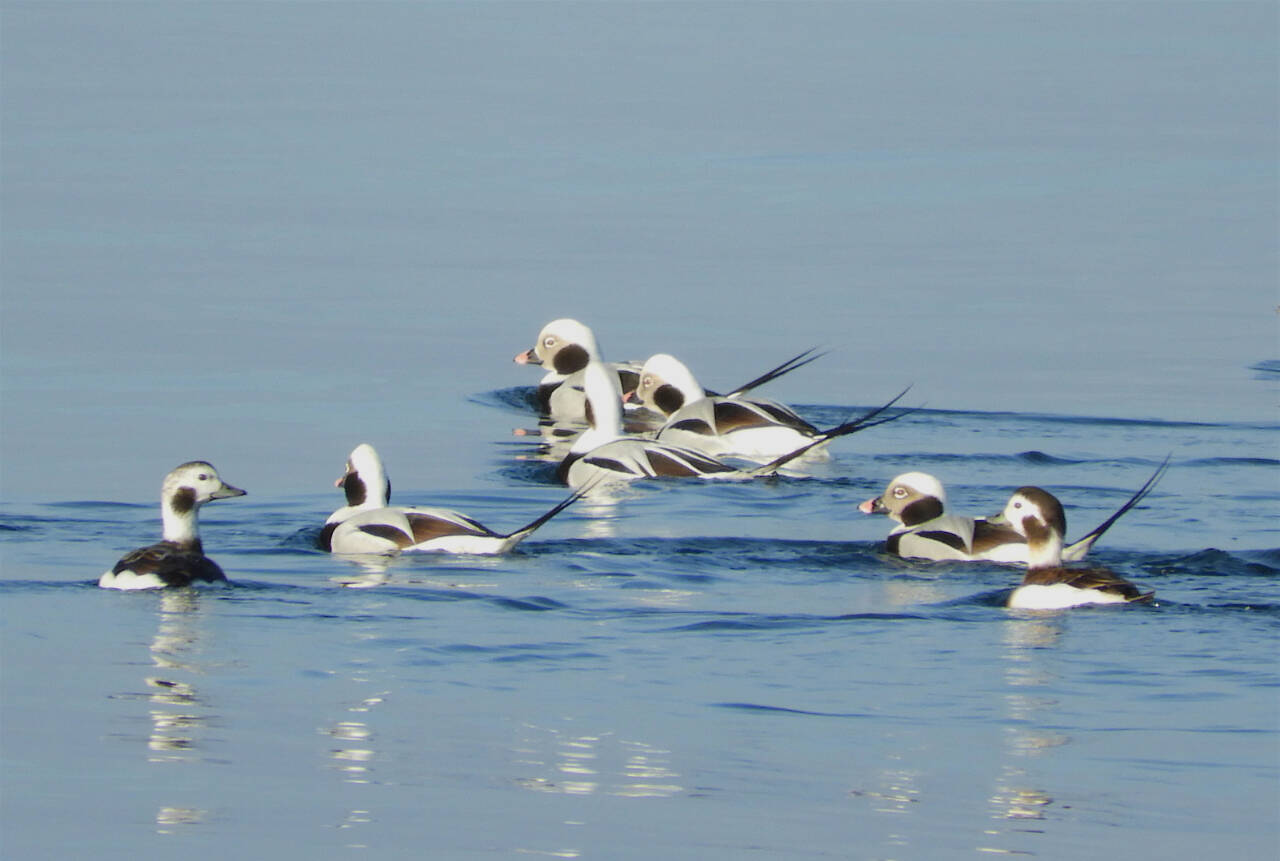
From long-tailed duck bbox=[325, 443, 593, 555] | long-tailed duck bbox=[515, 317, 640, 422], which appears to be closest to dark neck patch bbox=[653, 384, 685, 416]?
long-tailed duck bbox=[515, 317, 640, 422]

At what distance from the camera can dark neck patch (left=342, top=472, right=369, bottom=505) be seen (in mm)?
11109

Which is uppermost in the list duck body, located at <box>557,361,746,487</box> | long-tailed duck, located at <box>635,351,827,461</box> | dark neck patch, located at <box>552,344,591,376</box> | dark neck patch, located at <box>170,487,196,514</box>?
dark neck patch, located at <box>552,344,591,376</box>

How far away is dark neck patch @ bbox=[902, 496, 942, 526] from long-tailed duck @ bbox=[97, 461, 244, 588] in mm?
2931

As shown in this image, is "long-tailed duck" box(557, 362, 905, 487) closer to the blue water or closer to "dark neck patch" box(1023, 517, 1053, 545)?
the blue water

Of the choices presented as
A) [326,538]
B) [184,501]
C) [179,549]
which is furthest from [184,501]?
[326,538]

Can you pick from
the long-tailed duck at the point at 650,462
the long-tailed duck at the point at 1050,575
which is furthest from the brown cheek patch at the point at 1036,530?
the long-tailed duck at the point at 650,462

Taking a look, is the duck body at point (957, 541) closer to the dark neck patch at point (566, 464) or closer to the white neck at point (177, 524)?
the dark neck patch at point (566, 464)

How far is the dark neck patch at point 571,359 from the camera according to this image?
16109 millimetres

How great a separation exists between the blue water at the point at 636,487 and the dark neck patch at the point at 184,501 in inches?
17.2

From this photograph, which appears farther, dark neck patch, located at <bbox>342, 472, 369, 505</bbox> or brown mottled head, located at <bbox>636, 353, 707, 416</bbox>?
brown mottled head, located at <bbox>636, 353, 707, 416</bbox>

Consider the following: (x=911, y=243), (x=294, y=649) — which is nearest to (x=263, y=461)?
(x=294, y=649)

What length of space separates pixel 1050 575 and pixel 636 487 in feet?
11.5

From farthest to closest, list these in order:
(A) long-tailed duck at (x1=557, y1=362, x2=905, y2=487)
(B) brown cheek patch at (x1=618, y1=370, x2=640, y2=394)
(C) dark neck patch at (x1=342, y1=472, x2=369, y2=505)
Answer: (B) brown cheek patch at (x1=618, y1=370, x2=640, y2=394)
(A) long-tailed duck at (x1=557, y1=362, x2=905, y2=487)
(C) dark neck patch at (x1=342, y1=472, x2=369, y2=505)

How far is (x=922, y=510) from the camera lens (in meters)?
11.1
